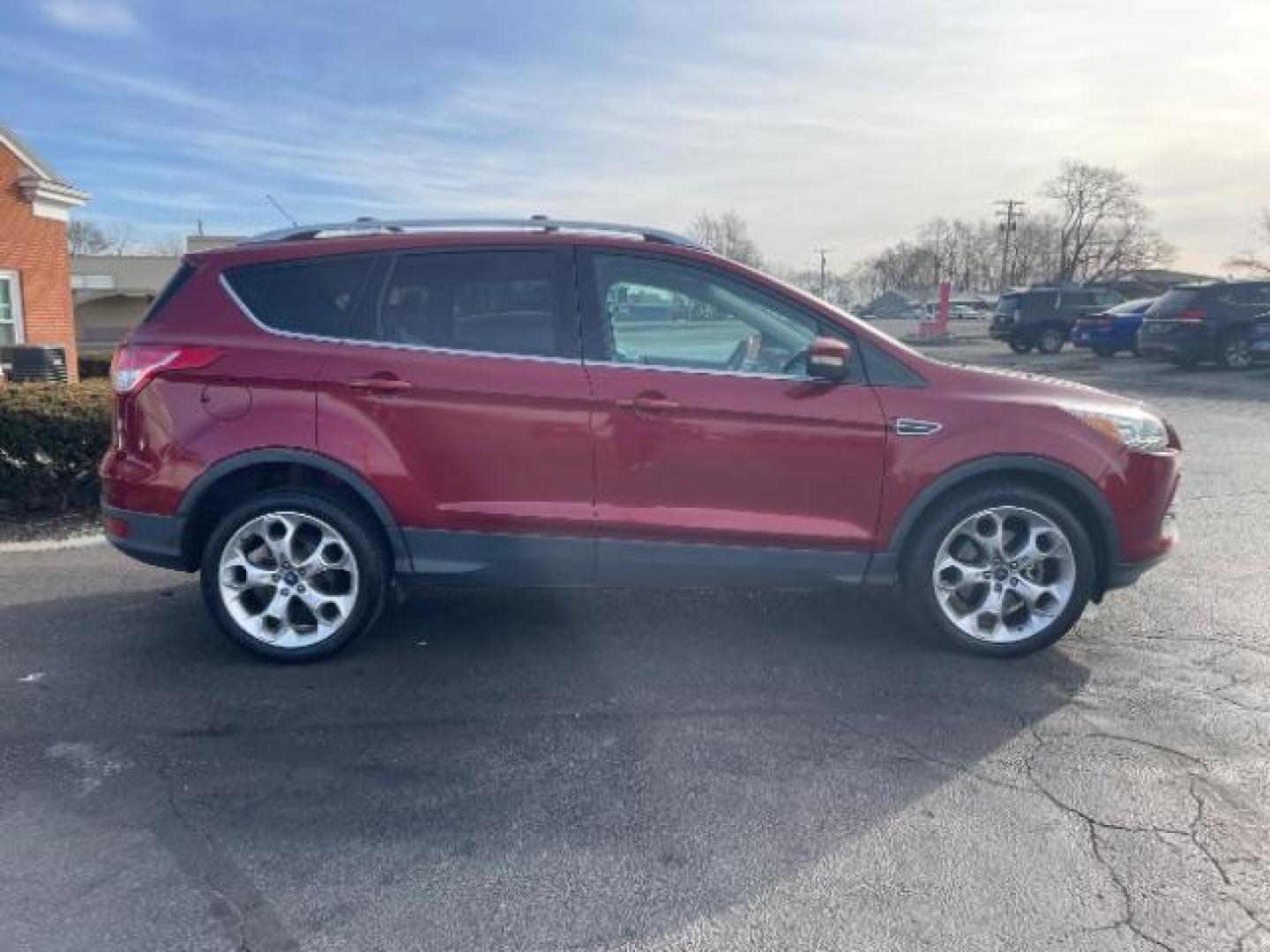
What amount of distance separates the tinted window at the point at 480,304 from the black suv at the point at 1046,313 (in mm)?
25874

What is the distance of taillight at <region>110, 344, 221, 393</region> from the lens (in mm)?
4039

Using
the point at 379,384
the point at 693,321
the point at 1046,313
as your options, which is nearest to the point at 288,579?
the point at 379,384

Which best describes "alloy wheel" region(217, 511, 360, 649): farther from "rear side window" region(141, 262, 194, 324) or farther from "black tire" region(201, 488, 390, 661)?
"rear side window" region(141, 262, 194, 324)

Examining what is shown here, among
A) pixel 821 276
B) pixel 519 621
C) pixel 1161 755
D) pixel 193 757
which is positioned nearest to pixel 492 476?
pixel 519 621

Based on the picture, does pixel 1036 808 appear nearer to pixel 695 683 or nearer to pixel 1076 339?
pixel 695 683

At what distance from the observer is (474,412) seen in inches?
159

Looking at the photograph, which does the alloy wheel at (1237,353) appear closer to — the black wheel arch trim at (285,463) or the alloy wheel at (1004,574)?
the alloy wheel at (1004,574)

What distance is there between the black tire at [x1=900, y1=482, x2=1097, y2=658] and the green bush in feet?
18.5

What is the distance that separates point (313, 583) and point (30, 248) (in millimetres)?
19278

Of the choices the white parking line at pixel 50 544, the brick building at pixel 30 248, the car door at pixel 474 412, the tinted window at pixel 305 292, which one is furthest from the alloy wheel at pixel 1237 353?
the brick building at pixel 30 248

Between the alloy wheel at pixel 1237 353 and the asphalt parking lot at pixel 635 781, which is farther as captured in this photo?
the alloy wheel at pixel 1237 353

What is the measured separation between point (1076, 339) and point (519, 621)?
2428 cm

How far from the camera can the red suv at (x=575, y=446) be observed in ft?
13.2

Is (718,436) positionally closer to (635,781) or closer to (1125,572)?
(635,781)
